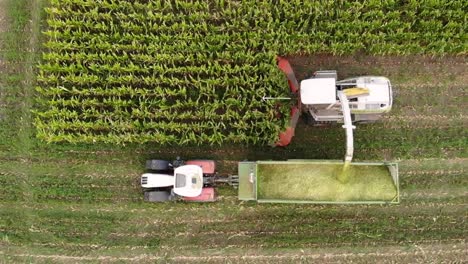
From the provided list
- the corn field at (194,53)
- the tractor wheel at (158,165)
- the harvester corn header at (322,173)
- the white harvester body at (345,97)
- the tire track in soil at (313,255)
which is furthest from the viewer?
the corn field at (194,53)

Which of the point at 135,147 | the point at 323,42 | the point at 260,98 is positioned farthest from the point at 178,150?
the point at 323,42

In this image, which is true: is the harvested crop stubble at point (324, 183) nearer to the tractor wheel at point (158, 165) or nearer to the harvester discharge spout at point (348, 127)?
the harvester discharge spout at point (348, 127)

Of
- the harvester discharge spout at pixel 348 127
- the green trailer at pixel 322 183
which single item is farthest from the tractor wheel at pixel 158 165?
the harvester discharge spout at pixel 348 127

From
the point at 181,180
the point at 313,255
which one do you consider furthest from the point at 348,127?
the point at 181,180

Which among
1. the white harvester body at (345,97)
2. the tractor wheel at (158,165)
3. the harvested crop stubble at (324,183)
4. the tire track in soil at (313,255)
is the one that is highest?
the white harvester body at (345,97)

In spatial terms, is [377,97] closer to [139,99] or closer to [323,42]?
[323,42]

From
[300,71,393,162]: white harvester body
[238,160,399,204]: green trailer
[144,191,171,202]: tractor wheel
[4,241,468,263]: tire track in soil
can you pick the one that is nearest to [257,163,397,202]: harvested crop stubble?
[238,160,399,204]: green trailer

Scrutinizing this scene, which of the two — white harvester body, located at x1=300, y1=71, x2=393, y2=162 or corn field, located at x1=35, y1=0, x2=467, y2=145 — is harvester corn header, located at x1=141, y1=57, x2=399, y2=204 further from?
corn field, located at x1=35, y1=0, x2=467, y2=145
